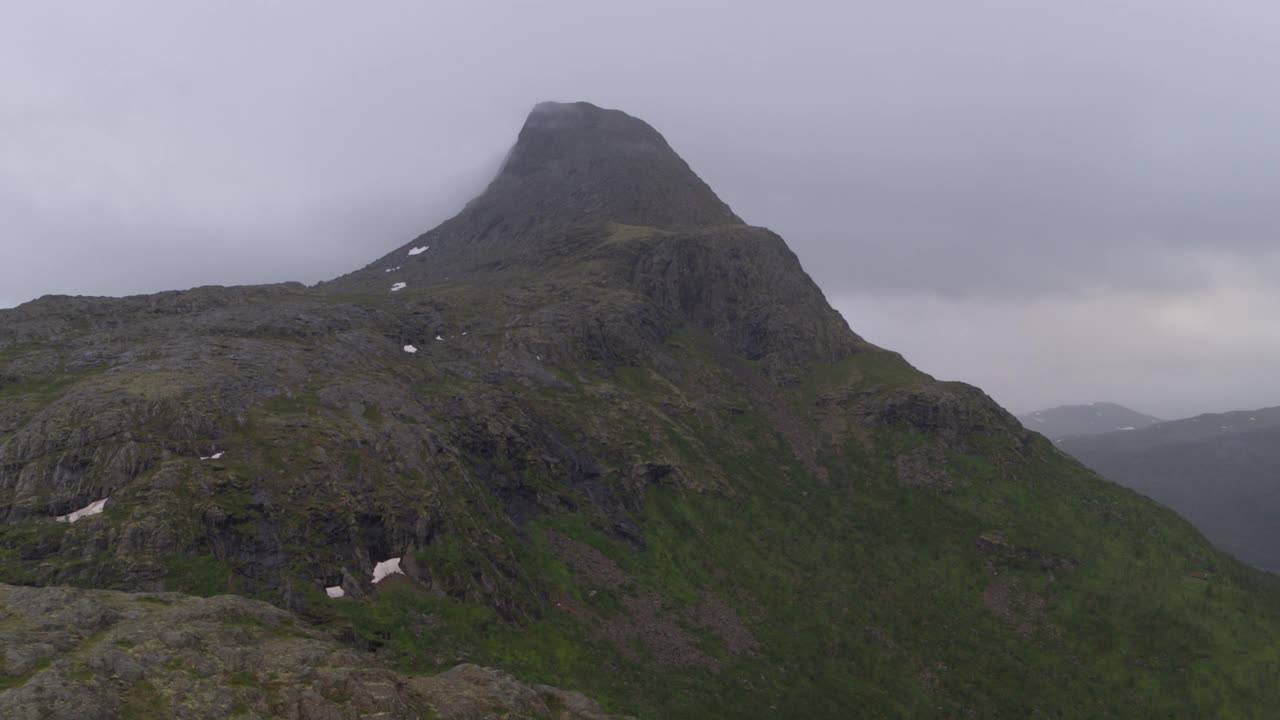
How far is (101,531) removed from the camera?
47.3 meters

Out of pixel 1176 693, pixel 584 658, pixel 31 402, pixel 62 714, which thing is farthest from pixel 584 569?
pixel 1176 693

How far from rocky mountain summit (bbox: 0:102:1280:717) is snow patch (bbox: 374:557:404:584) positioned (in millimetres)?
983

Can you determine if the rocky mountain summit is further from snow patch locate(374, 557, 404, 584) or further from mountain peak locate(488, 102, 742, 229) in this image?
mountain peak locate(488, 102, 742, 229)

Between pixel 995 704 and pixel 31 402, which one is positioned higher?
pixel 31 402

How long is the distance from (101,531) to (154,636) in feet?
70.6

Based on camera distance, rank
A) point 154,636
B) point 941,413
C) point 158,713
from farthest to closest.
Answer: point 941,413 → point 154,636 → point 158,713

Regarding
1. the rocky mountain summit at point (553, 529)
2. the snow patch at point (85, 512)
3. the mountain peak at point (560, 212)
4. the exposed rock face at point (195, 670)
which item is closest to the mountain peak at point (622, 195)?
the mountain peak at point (560, 212)

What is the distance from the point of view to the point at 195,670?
30797mm

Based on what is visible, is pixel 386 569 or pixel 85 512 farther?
pixel 386 569

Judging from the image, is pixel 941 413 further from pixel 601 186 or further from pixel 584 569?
pixel 601 186

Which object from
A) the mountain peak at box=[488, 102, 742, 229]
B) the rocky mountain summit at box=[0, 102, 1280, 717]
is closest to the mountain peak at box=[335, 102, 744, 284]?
the mountain peak at box=[488, 102, 742, 229]

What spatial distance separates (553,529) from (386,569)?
23240 millimetres

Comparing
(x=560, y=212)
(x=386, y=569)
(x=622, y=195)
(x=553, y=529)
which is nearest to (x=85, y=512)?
(x=386, y=569)

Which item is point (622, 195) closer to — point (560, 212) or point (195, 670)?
point (560, 212)
